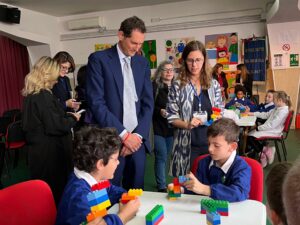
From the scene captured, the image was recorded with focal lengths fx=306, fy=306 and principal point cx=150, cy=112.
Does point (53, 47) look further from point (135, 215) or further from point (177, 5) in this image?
point (135, 215)

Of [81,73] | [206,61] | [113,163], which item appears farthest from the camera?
[81,73]

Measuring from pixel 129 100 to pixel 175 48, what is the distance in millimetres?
5905

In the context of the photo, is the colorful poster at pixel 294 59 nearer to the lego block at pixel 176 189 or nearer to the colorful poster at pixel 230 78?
the colorful poster at pixel 230 78

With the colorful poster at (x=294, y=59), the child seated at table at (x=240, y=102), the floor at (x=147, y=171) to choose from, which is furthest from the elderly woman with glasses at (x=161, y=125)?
the colorful poster at (x=294, y=59)

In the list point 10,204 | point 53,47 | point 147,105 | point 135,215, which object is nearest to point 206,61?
point 147,105

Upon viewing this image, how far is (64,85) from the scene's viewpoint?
3.63 m

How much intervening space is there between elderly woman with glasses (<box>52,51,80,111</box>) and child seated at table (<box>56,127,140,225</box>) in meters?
1.91

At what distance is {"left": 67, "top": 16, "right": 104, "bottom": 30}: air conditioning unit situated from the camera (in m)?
8.08

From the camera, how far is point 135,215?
4.43 ft

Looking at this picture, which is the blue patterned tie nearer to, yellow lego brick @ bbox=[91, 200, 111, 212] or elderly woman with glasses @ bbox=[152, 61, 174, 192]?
yellow lego brick @ bbox=[91, 200, 111, 212]

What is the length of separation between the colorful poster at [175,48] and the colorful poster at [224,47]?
0.60 metres

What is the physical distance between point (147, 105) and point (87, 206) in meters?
1.08

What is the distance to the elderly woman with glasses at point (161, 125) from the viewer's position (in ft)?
11.2

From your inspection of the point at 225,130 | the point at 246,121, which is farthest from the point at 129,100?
the point at 246,121
